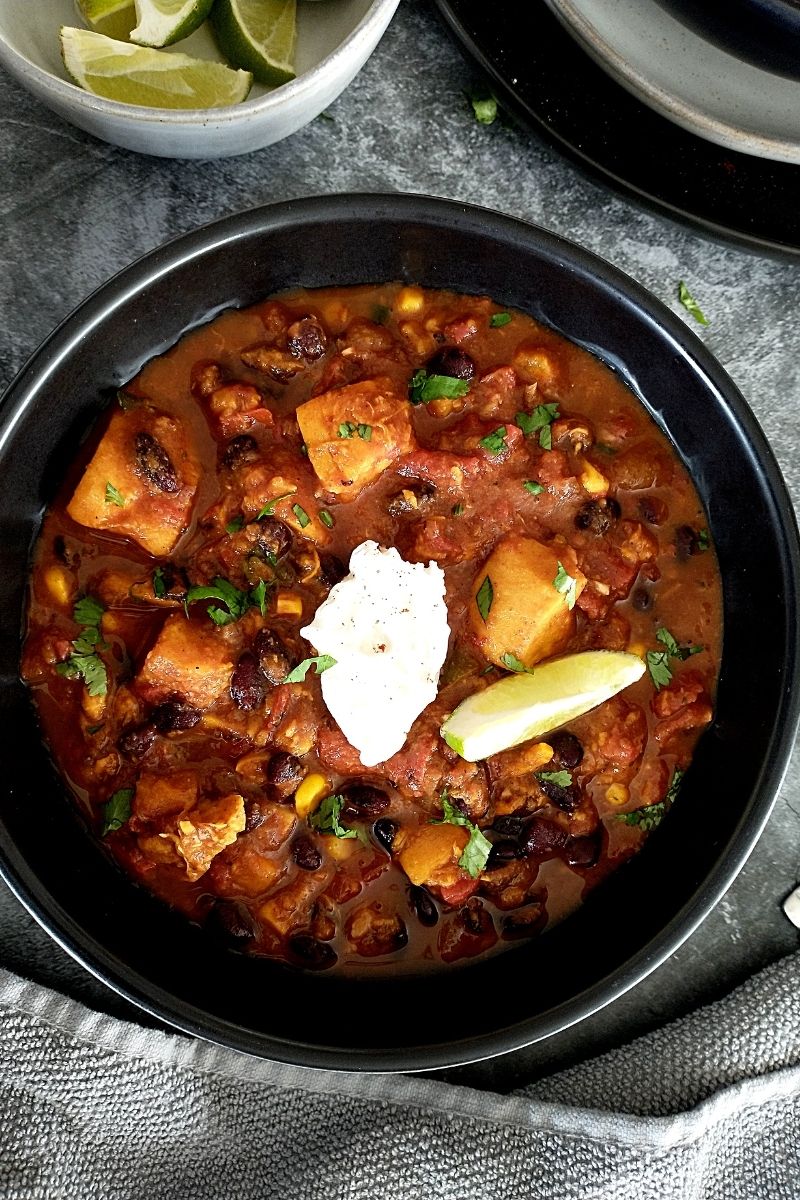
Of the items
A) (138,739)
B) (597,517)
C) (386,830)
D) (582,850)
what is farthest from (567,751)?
(138,739)

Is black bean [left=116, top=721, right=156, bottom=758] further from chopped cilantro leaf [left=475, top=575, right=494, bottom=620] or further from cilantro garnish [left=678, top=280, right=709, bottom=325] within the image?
cilantro garnish [left=678, top=280, right=709, bottom=325]

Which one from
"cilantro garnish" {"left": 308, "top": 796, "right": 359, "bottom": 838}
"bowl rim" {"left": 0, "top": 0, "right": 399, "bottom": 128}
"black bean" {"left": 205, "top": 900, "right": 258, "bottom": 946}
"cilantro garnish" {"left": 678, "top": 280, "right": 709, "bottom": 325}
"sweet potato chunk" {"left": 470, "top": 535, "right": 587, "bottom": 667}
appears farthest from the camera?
"cilantro garnish" {"left": 678, "top": 280, "right": 709, "bottom": 325}

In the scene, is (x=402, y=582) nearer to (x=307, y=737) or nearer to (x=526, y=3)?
(x=307, y=737)

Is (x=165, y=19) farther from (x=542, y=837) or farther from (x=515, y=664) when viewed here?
(x=542, y=837)

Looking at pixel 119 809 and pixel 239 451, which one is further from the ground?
pixel 239 451

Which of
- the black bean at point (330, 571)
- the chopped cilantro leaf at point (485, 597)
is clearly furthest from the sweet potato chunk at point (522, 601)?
the black bean at point (330, 571)

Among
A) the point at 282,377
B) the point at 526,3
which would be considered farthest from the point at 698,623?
the point at 526,3

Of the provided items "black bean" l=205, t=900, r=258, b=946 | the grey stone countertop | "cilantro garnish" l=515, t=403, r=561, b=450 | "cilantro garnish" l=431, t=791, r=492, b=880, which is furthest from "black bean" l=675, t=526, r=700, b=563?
"black bean" l=205, t=900, r=258, b=946
